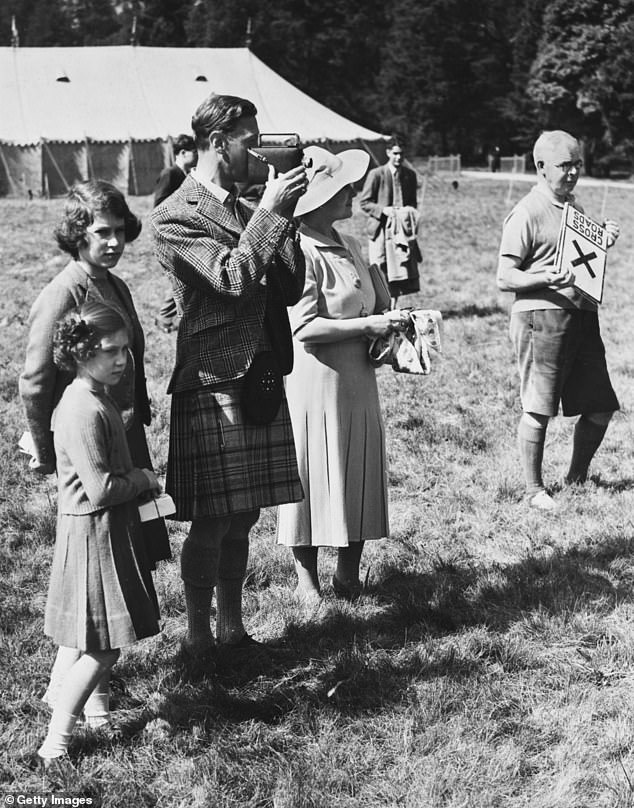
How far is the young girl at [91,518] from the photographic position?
9.78ft

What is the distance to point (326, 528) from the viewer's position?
14.0 ft

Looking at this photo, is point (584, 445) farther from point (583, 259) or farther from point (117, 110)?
point (117, 110)

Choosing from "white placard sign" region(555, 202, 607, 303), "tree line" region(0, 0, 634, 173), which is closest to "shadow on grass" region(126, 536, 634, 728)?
"white placard sign" region(555, 202, 607, 303)

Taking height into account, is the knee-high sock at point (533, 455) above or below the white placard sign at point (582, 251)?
below

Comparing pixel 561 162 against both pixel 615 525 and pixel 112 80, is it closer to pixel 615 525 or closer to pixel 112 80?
pixel 615 525

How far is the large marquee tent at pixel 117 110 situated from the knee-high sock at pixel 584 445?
21753mm

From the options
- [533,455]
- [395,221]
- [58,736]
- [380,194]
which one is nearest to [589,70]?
[380,194]

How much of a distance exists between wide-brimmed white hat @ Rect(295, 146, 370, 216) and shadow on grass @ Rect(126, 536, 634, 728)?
1.73 metres

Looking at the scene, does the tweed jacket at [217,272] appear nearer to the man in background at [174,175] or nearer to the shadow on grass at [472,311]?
the man in background at [174,175]

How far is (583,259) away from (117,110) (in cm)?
2486

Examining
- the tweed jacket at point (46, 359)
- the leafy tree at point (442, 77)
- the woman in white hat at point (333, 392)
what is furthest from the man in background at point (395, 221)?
the leafy tree at point (442, 77)

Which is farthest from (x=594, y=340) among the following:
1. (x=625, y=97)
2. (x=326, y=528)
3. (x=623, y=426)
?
(x=625, y=97)

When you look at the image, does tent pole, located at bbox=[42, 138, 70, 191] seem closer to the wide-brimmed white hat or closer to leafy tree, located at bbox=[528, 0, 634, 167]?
the wide-brimmed white hat

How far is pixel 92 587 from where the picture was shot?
303cm
